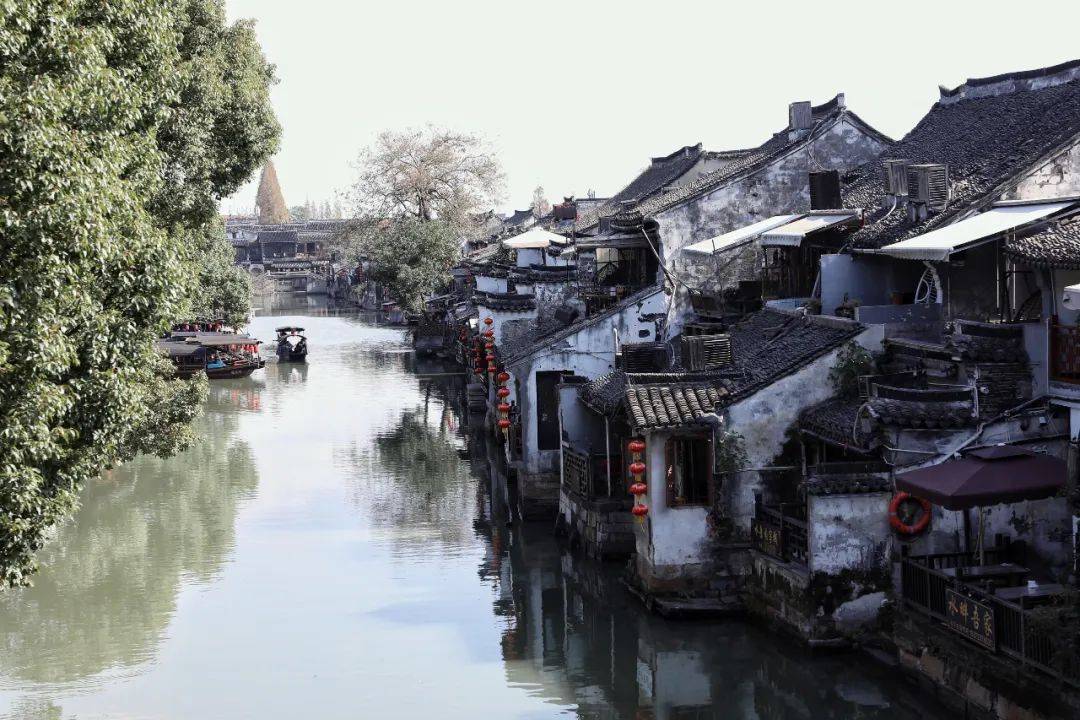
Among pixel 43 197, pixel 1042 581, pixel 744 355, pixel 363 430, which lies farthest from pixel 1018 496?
pixel 363 430

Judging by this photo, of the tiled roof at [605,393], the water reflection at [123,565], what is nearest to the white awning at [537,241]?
the water reflection at [123,565]

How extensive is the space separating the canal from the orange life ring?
1706 millimetres

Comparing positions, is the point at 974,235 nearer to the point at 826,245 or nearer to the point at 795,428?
the point at 795,428

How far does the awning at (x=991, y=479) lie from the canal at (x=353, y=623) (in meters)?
2.38

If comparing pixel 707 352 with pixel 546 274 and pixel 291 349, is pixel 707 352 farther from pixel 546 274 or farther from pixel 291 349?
pixel 291 349

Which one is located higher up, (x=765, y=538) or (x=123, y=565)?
(x=765, y=538)

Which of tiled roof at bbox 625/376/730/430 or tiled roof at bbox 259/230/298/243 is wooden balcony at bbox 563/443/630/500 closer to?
tiled roof at bbox 625/376/730/430

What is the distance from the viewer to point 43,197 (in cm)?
1236

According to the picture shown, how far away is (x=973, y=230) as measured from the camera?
17.9m

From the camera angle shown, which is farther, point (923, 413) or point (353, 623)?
point (353, 623)

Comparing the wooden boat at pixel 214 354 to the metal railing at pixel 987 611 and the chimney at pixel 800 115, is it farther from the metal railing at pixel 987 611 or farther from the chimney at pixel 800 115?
the metal railing at pixel 987 611

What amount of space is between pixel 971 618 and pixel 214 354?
43061 mm

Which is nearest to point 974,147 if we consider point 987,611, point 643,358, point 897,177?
point 897,177

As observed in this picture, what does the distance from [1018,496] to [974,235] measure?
3682 millimetres
